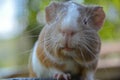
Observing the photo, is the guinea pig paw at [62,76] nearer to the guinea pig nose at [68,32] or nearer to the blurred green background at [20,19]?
the guinea pig nose at [68,32]

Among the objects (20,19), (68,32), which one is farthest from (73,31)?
(20,19)

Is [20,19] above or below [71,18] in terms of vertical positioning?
above

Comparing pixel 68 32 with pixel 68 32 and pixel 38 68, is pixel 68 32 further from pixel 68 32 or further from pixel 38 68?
pixel 38 68

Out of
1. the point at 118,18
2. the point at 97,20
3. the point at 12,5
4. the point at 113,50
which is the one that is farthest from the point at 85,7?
the point at 113,50

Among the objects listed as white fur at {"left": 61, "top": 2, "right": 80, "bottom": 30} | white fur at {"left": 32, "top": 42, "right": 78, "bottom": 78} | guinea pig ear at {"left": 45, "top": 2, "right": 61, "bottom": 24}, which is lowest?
white fur at {"left": 32, "top": 42, "right": 78, "bottom": 78}

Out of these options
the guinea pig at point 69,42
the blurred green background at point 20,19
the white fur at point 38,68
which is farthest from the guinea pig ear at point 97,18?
the blurred green background at point 20,19

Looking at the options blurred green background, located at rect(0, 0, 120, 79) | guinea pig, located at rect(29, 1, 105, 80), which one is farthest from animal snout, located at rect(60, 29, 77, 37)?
blurred green background, located at rect(0, 0, 120, 79)

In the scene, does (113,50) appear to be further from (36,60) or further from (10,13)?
(36,60)

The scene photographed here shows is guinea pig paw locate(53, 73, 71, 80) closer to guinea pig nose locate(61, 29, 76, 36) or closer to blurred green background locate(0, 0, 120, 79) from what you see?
guinea pig nose locate(61, 29, 76, 36)
